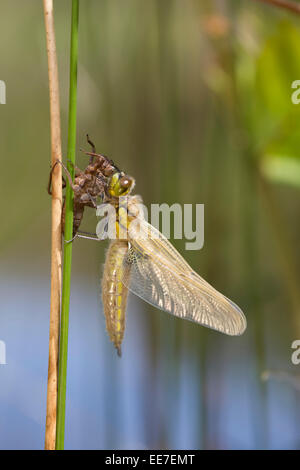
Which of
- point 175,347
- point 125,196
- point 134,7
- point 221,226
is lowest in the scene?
point 175,347

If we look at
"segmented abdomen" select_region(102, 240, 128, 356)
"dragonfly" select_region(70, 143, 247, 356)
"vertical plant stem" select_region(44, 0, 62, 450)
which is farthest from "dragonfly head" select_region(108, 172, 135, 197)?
"vertical plant stem" select_region(44, 0, 62, 450)

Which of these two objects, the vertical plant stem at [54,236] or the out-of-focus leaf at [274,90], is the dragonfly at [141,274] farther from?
the out-of-focus leaf at [274,90]

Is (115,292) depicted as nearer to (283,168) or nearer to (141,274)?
(141,274)

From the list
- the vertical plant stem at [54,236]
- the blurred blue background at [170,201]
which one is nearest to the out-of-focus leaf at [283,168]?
the blurred blue background at [170,201]

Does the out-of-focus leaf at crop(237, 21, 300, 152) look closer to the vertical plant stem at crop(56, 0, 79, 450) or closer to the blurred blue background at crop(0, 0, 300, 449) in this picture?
the blurred blue background at crop(0, 0, 300, 449)
